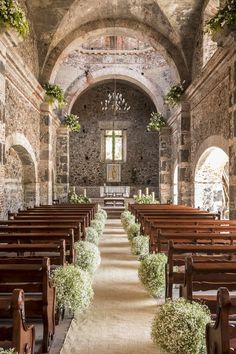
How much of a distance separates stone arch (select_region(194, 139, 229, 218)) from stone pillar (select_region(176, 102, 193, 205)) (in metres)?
0.54

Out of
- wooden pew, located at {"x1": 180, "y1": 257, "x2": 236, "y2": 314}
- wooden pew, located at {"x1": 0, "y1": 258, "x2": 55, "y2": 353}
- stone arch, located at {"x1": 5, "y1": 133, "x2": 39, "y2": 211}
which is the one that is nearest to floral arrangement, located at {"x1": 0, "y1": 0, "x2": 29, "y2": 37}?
stone arch, located at {"x1": 5, "y1": 133, "x2": 39, "y2": 211}

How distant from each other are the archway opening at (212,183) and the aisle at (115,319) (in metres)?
7.11

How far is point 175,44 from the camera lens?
15.4 meters

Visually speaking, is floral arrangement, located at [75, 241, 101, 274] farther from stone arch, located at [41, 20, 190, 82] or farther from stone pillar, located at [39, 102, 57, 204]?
stone arch, located at [41, 20, 190, 82]

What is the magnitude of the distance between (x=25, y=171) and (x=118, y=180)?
10.4 m

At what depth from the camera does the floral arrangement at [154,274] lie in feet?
18.8

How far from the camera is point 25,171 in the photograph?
48.2ft

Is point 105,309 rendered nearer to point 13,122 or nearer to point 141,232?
point 141,232

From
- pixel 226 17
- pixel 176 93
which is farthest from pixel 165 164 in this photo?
pixel 226 17

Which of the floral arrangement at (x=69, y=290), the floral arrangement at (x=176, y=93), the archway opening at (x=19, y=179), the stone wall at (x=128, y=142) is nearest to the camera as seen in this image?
the floral arrangement at (x=69, y=290)

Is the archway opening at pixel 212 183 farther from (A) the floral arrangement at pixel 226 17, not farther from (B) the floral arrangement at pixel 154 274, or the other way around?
(B) the floral arrangement at pixel 154 274

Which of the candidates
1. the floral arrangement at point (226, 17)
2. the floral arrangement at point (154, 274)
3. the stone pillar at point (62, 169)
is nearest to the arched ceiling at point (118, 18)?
the floral arrangement at point (226, 17)

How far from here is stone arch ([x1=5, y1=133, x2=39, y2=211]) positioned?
1290cm

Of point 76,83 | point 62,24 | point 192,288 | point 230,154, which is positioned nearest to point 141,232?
point 230,154
